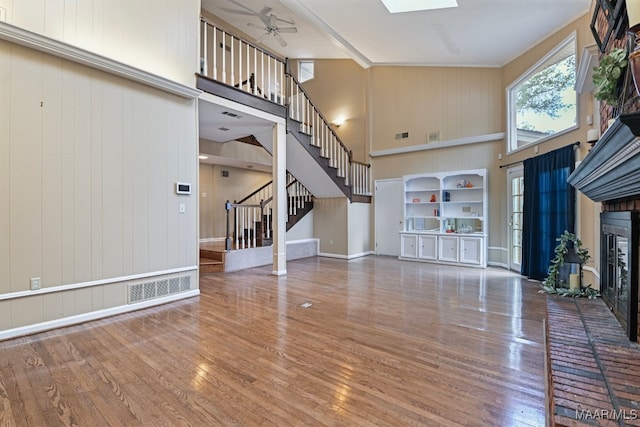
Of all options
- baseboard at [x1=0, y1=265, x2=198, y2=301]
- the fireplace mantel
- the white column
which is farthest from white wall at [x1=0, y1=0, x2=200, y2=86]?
the fireplace mantel

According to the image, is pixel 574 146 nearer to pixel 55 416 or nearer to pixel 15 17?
pixel 55 416

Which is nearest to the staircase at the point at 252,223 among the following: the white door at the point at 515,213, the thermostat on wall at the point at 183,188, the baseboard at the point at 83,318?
the thermostat on wall at the point at 183,188

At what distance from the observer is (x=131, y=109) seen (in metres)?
3.57

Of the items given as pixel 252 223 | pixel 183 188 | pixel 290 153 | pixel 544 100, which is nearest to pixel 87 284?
pixel 183 188

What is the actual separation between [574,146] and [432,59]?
3.77 meters

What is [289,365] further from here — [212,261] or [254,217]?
[254,217]

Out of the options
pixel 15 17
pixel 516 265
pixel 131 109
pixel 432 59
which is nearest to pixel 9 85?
pixel 15 17

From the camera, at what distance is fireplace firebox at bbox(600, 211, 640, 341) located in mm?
1996

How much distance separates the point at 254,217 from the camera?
669cm

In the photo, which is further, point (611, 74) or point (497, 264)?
point (497, 264)

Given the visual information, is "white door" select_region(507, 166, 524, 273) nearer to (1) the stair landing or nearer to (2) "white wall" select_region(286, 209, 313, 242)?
(2) "white wall" select_region(286, 209, 313, 242)

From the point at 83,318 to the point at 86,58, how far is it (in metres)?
2.73

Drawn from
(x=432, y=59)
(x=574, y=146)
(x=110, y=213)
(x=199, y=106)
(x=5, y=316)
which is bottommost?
(x=5, y=316)

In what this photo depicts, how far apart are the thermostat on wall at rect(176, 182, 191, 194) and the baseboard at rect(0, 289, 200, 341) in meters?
1.38
